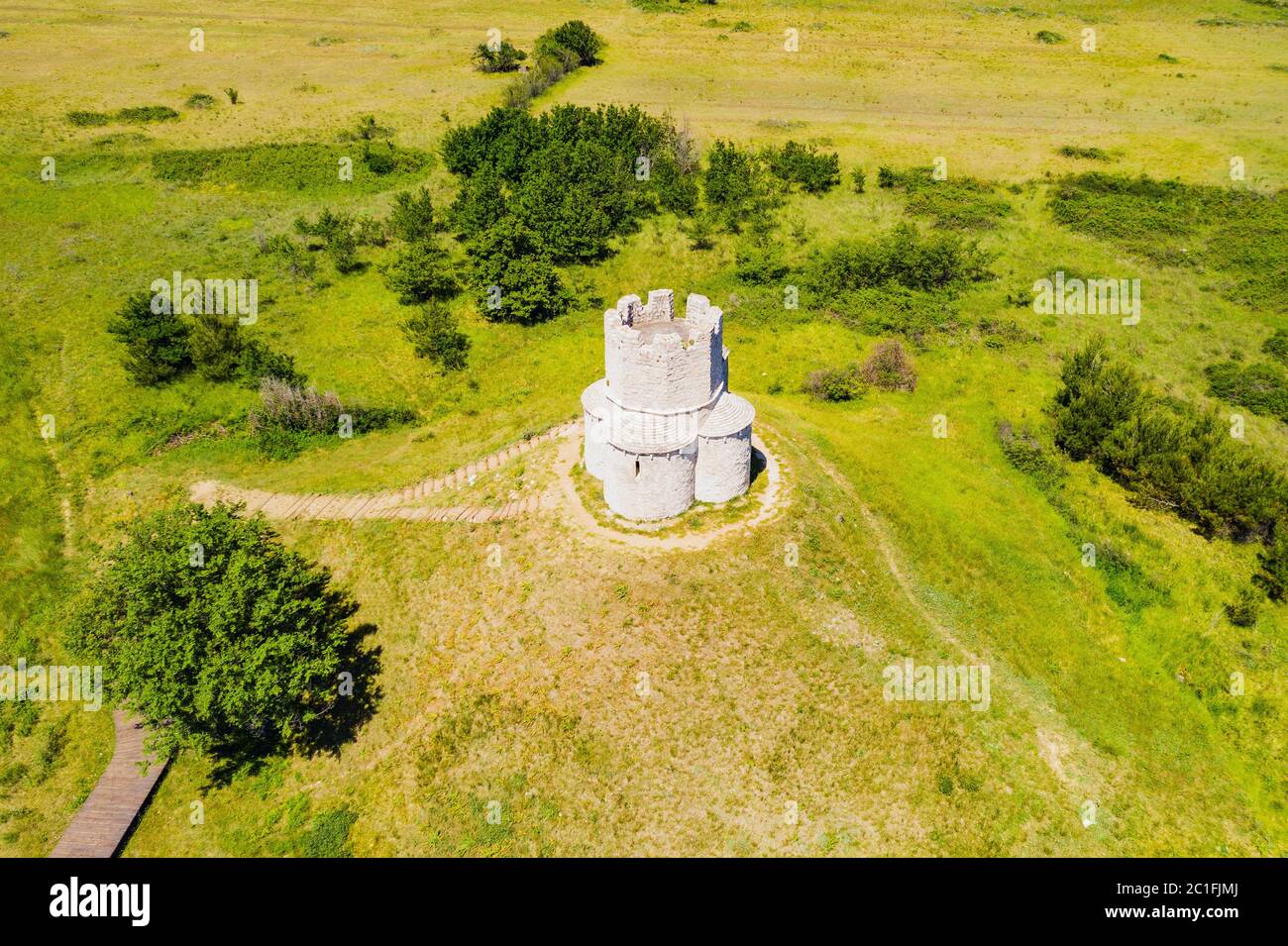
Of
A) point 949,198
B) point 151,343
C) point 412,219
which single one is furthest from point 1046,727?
point 949,198

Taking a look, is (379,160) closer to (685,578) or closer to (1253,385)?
(685,578)

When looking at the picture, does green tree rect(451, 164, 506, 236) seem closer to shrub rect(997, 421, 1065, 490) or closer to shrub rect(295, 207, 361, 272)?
shrub rect(295, 207, 361, 272)

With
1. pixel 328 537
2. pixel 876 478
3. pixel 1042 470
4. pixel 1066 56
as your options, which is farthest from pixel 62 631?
pixel 1066 56

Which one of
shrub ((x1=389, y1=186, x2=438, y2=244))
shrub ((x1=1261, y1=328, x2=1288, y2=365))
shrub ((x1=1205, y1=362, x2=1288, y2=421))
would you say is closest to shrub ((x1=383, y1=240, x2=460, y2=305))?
shrub ((x1=389, y1=186, x2=438, y2=244))

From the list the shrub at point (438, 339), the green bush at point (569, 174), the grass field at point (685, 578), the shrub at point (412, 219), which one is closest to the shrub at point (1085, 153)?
the grass field at point (685, 578)

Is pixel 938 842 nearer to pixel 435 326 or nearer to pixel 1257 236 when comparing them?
A: pixel 435 326

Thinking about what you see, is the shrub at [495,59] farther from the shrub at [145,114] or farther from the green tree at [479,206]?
Answer: the green tree at [479,206]

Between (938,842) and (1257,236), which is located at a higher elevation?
(1257,236)
